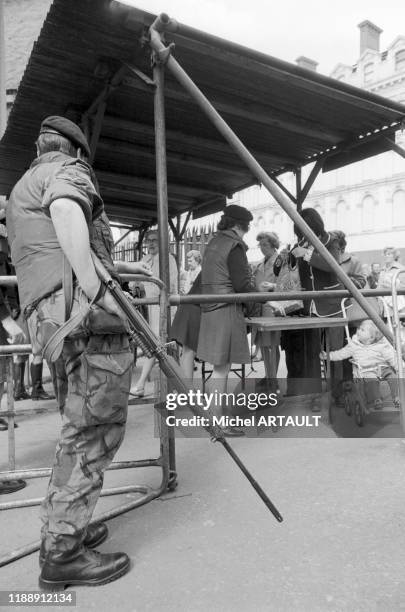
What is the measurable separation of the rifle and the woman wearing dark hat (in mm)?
1958

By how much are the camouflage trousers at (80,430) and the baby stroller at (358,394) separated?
2.95 metres

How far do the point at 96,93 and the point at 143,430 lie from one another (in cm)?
290

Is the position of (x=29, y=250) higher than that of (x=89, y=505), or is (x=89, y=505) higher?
(x=29, y=250)

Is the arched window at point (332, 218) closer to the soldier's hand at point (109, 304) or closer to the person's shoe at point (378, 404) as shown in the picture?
the person's shoe at point (378, 404)

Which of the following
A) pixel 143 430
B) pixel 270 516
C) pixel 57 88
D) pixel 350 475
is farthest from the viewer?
pixel 143 430

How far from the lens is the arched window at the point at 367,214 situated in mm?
27016

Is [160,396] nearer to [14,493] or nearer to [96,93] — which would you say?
[14,493]

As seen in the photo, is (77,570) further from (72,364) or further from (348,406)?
(348,406)

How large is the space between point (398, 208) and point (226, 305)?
80.0 ft

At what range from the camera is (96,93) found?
3600mm

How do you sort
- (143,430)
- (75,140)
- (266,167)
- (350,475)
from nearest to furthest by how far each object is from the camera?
(75,140), (350,475), (143,430), (266,167)

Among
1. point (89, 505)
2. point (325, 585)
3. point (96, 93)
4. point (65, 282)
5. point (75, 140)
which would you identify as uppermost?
point (96, 93)

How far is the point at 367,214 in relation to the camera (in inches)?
1070

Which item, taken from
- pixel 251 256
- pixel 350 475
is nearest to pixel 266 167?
pixel 350 475
